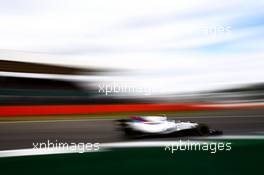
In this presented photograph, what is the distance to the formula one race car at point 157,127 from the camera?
2295mm

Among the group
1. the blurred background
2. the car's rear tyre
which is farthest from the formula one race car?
the blurred background

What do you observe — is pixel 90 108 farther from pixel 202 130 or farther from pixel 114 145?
pixel 202 130

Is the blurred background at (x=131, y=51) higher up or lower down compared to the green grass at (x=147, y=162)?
higher up

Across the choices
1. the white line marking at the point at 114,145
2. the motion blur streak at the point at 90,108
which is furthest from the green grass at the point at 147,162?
the motion blur streak at the point at 90,108

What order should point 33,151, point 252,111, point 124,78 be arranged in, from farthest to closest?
point 252,111
point 124,78
point 33,151

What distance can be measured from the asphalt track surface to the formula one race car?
0.03m

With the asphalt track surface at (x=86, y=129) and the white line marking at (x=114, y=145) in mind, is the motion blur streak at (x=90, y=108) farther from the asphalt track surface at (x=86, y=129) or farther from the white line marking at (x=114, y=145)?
the white line marking at (x=114, y=145)

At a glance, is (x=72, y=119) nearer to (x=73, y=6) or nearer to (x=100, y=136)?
(x=100, y=136)

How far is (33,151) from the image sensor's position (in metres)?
2.15

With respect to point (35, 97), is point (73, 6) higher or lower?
higher

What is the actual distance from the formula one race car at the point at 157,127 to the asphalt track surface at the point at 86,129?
32 mm

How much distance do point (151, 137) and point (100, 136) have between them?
0.91 ft

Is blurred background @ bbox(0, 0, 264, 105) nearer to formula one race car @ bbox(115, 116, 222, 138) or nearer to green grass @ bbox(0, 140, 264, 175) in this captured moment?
formula one race car @ bbox(115, 116, 222, 138)

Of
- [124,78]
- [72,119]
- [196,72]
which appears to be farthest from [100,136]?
[196,72]
